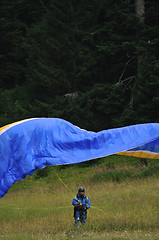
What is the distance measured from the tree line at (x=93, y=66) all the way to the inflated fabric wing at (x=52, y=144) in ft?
38.5

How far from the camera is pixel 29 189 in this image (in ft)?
59.5

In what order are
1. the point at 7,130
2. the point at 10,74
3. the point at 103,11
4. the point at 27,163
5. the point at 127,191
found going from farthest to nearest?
the point at 10,74, the point at 103,11, the point at 127,191, the point at 7,130, the point at 27,163

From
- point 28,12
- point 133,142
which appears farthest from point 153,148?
point 28,12

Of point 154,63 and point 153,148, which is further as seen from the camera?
point 154,63

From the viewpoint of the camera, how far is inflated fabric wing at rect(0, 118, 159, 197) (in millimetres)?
8578

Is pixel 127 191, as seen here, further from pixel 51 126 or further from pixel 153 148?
pixel 51 126

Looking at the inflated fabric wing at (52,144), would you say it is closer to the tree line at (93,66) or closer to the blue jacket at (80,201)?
the blue jacket at (80,201)

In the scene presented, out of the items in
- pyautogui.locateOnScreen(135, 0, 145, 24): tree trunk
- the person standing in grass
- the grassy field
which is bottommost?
the grassy field

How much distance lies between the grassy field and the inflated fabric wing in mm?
1099

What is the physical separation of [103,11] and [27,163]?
2091 centimetres

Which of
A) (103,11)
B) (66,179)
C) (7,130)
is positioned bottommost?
(66,179)

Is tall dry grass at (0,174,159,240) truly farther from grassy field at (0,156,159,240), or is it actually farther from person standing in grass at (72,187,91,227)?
person standing in grass at (72,187,91,227)

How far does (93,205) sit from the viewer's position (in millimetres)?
12625

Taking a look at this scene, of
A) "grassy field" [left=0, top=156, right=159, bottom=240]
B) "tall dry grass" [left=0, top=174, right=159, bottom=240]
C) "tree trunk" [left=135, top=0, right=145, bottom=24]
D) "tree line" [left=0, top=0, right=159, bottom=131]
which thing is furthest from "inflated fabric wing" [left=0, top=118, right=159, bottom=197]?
"tree trunk" [left=135, top=0, right=145, bottom=24]
